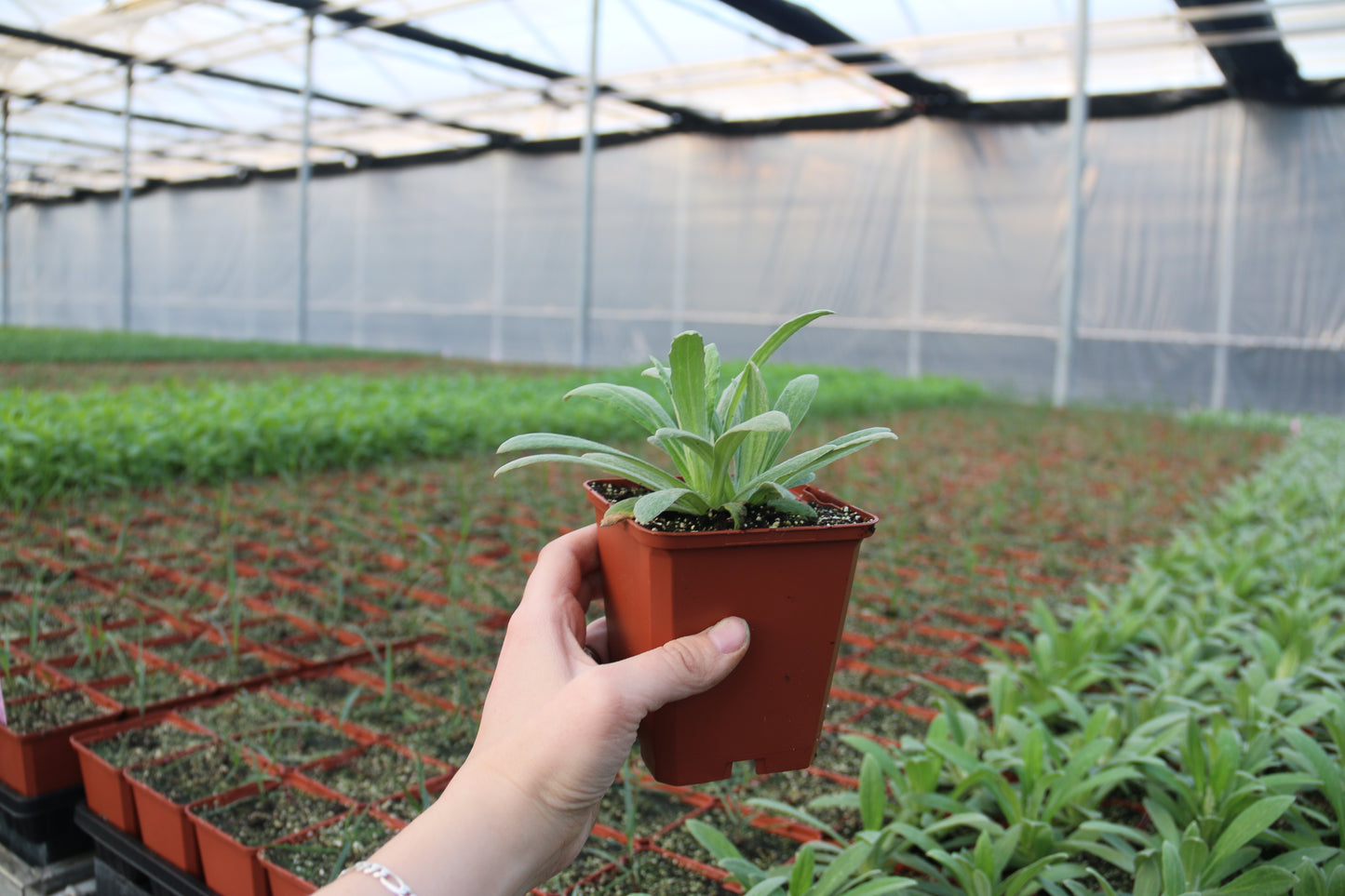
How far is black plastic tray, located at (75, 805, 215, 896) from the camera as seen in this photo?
1.34 metres

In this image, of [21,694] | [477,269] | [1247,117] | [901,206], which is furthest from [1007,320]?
[21,694]

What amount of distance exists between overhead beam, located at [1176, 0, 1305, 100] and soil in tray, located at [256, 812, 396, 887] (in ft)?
31.8

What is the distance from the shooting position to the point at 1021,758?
1.41 metres

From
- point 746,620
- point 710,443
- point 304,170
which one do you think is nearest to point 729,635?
point 746,620

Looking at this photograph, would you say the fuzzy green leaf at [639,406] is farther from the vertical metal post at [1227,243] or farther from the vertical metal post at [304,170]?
the vertical metal post at [304,170]

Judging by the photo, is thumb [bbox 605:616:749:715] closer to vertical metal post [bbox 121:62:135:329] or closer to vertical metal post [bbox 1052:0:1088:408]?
vertical metal post [bbox 1052:0:1088:408]

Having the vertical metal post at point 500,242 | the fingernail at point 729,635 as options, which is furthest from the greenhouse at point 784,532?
the vertical metal post at point 500,242

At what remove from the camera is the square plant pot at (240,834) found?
1.24 metres

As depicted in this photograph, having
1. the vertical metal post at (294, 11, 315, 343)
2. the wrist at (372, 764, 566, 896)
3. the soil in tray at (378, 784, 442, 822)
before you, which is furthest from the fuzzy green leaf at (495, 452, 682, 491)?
the vertical metal post at (294, 11, 315, 343)

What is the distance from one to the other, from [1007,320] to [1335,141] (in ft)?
12.3

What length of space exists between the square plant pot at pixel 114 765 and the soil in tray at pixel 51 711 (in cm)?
5

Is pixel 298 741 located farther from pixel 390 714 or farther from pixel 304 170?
pixel 304 170

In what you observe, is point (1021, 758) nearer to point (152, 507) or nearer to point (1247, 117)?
point (152, 507)

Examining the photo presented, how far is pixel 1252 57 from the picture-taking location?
32.0ft
